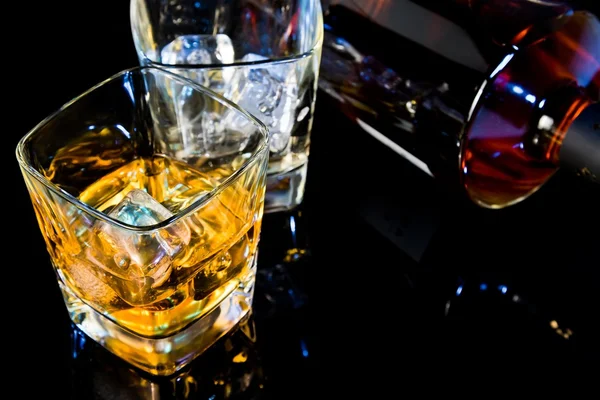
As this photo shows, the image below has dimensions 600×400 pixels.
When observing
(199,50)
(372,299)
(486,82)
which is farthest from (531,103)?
(199,50)

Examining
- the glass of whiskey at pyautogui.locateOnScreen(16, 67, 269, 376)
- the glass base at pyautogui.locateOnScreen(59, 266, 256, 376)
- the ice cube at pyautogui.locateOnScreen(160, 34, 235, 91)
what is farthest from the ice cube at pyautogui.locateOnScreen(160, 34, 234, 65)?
the glass base at pyautogui.locateOnScreen(59, 266, 256, 376)

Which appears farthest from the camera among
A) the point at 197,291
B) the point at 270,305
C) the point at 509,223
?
the point at 509,223

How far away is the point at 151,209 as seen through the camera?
568mm

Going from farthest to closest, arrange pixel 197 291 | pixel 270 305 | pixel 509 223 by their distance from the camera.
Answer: pixel 509 223, pixel 270 305, pixel 197 291

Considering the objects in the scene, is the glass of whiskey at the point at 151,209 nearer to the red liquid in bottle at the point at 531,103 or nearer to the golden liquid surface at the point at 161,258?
the golden liquid surface at the point at 161,258

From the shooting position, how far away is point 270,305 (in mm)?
669

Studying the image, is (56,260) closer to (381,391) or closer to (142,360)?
(142,360)

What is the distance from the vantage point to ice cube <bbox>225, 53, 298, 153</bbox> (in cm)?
68

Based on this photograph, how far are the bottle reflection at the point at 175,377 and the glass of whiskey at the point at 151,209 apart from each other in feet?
0.04

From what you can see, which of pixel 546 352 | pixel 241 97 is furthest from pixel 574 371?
pixel 241 97

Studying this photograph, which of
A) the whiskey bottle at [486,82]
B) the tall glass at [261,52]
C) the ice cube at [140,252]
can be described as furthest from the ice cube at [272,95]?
the ice cube at [140,252]

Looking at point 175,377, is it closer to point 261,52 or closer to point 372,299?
point 372,299

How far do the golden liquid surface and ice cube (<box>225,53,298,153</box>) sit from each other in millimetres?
146

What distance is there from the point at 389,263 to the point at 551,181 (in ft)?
0.89
